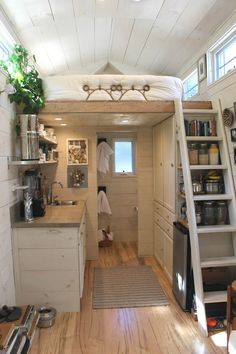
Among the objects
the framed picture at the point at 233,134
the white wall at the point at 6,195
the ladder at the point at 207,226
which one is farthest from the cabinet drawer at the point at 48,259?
the framed picture at the point at 233,134

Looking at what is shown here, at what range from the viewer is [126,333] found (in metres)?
2.38

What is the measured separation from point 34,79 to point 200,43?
2003 mm

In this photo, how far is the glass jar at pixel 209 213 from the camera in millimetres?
2740

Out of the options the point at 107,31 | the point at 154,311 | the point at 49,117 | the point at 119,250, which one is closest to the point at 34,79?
the point at 49,117

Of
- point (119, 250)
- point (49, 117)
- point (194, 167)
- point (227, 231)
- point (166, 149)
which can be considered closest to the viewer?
point (227, 231)

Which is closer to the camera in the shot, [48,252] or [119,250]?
[48,252]

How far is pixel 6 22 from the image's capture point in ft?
8.58

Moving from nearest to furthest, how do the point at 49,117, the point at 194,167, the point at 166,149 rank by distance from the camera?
the point at 194,167 → the point at 49,117 → the point at 166,149

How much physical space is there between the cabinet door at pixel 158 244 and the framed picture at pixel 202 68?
2069 millimetres

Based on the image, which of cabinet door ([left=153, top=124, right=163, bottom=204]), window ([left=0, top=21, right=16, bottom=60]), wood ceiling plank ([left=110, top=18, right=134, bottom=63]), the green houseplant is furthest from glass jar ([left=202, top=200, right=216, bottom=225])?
window ([left=0, top=21, right=16, bottom=60])

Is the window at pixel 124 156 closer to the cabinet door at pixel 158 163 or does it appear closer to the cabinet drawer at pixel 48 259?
the cabinet door at pixel 158 163

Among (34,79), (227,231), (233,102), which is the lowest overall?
(227,231)

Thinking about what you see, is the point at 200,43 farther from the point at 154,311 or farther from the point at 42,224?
the point at 154,311

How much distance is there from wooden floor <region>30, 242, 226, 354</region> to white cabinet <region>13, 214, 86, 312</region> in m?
0.21
